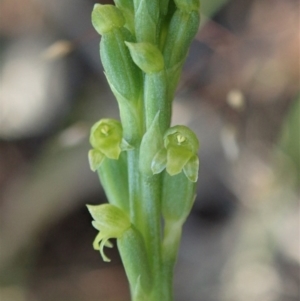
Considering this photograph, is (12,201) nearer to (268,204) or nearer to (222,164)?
(222,164)

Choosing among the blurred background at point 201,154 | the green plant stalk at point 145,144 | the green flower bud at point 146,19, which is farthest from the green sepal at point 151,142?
the blurred background at point 201,154

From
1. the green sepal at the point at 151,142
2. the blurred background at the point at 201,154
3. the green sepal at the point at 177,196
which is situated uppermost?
Result: the green sepal at the point at 151,142

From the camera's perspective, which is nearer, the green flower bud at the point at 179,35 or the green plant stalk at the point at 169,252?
the green flower bud at the point at 179,35

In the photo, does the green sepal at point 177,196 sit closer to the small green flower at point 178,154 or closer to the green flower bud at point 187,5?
the small green flower at point 178,154

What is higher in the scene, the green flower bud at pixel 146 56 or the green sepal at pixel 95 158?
the green flower bud at pixel 146 56

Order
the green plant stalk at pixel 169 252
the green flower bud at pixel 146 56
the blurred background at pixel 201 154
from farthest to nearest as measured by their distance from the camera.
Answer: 1. the blurred background at pixel 201 154
2. the green plant stalk at pixel 169 252
3. the green flower bud at pixel 146 56

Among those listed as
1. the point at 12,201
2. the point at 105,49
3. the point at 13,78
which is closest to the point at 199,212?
the point at 12,201

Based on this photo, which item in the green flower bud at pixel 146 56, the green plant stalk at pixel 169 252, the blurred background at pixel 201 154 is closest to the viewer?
the green flower bud at pixel 146 56
